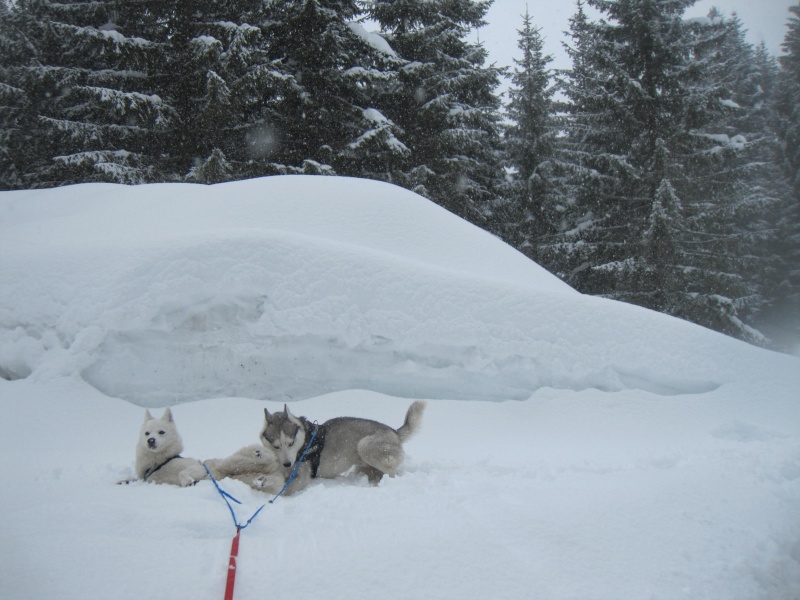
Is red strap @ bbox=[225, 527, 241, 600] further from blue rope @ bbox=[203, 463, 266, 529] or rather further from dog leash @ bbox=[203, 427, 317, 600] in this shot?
blue rope @ bbox=[203, 463, 266, 529]

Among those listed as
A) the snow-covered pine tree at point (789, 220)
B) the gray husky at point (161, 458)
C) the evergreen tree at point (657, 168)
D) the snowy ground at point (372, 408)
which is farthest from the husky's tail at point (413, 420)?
the snow-covered pine tree at point (789, 220)

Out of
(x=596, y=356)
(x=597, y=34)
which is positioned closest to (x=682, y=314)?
(x=597, y=34)

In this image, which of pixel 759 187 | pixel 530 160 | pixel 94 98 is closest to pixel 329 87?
pixel 94 98

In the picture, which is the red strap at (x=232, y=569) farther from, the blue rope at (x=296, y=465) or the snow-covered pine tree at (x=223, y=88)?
the snow-covered pine tree at (x=223, y=88)

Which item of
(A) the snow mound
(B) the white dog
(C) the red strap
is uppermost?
(A) the snow mound

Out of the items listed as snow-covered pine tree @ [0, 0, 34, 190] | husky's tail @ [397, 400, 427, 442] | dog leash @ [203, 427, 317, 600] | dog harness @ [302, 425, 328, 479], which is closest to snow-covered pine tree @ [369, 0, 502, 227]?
husky's tail @ [397, 400, 427, 442]

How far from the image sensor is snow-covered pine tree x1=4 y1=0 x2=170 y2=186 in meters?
12.5

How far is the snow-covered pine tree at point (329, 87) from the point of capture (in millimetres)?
13195

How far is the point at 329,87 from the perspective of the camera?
1367 centimetres

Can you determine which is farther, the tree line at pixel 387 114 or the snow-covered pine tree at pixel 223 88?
the tree line at pixel 387 114

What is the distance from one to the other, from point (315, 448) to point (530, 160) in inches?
694

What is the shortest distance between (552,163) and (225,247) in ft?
51.2

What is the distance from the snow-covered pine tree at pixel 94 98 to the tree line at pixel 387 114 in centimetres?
5

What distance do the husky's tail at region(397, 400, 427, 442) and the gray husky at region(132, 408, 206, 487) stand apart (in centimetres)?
152
